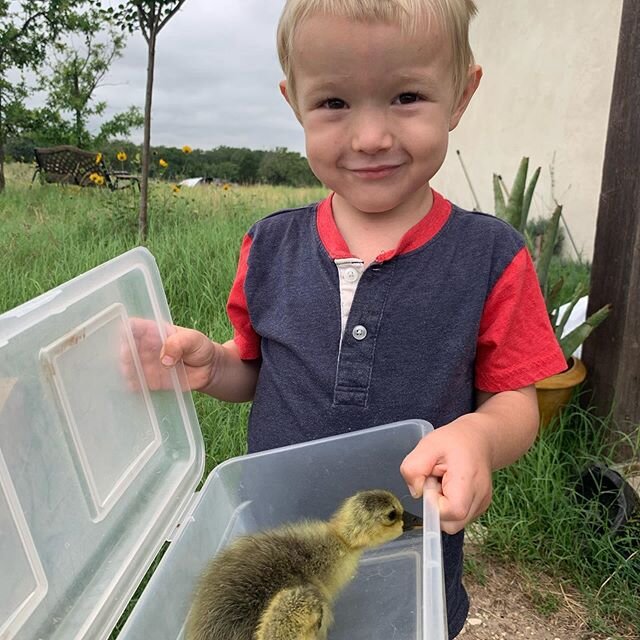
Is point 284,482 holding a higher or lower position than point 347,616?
higher

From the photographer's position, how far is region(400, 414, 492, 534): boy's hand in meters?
0.72

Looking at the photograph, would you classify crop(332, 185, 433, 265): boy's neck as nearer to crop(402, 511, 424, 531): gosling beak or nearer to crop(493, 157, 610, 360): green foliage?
crop(402, 511, 424, 531): gosling beak

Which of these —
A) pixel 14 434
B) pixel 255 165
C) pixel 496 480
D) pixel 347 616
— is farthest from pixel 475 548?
pixel 255 165

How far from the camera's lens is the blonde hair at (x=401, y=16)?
33.7 inches

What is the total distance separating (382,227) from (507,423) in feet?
1.25

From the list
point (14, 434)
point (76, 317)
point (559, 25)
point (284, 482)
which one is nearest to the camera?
point (14, 434)

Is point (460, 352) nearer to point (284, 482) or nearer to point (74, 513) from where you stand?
point (284, 482)

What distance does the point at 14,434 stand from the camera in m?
0.69

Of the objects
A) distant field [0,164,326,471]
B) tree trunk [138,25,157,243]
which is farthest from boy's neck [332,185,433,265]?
tree trunk [138,25,157,243]

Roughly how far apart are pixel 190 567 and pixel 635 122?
1.82m

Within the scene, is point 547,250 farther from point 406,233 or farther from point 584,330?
point 406,233

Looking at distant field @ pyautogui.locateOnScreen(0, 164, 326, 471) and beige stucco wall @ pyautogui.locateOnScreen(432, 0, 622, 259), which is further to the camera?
beige stucco wall @ pyautogui.locateOnScreen(432, 0, 622, 259)

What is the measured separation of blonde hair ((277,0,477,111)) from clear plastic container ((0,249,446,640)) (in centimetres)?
39

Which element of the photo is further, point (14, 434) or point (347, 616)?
point (347, 616)
